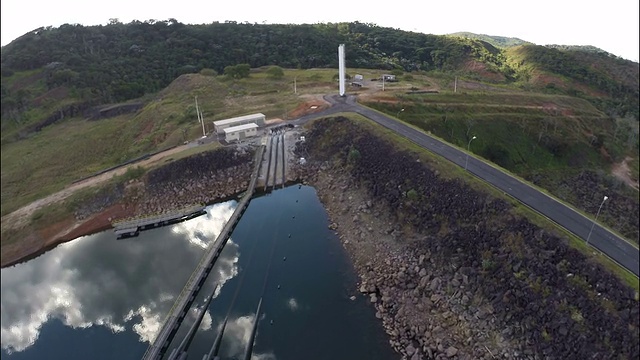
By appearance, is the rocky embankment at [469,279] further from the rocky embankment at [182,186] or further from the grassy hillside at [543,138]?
the rocky embankment at [182,186]

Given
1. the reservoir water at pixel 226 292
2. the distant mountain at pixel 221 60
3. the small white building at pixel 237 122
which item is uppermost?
the distant mountain at pixel 221 60

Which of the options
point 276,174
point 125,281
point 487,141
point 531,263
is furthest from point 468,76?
point 125,281

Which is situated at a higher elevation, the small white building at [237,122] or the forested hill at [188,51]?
the forested hill at [188,51]

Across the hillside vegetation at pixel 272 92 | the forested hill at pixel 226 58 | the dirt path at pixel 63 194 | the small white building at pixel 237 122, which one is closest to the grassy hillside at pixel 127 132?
the hillside vegetation at pixel 272 92

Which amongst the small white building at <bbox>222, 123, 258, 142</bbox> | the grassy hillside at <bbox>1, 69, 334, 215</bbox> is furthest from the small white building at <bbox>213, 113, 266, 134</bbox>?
the grassy hillside at <bbox>1, 69, 334, 215</bbox>

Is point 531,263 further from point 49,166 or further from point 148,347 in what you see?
point 49,166

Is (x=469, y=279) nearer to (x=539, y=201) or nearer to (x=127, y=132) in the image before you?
(x=539, y=201)
